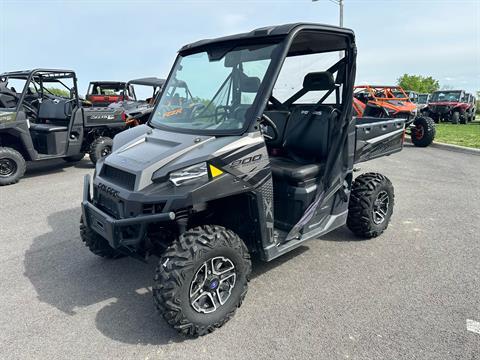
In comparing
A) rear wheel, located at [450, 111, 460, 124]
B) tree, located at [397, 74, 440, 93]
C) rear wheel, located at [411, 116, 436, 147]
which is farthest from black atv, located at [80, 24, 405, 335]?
tree, located at [397, 74, 440, 93]

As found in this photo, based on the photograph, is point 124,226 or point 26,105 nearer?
point 124,226

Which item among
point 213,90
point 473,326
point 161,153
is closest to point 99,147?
point 213,90

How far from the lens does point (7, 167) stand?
689 centimetres

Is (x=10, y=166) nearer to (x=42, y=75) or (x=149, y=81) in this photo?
(x=42, y=75)

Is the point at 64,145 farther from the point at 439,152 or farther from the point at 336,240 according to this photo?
the point at 439,152

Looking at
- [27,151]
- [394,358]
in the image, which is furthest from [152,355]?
[27,151]

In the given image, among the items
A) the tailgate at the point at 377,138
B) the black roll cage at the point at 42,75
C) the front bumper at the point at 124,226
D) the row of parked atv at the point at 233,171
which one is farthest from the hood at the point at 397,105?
the front bumper at the point at 124,226

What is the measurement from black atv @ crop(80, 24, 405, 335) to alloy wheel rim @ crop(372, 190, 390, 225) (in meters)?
0.16

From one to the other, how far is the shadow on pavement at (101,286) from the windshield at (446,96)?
21.7 meters

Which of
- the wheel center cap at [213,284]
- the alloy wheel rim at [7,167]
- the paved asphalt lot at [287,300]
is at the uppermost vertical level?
the alloy wheel rim at [7,167]

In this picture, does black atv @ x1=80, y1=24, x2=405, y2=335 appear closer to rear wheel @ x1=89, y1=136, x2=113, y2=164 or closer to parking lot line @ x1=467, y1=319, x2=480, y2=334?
parking lot line @ x1=467, y1=319, x2=480, y2=334

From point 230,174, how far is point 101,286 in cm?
168

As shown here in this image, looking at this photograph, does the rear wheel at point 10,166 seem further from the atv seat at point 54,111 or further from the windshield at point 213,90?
the windshield at point 213,90

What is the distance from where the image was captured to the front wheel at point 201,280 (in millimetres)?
2445
